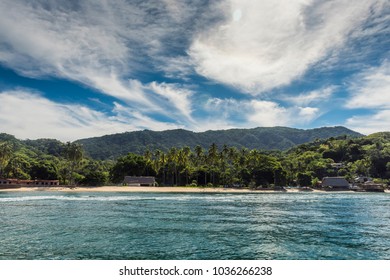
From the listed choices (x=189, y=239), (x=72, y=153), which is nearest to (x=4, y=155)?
(x=72, y=153)

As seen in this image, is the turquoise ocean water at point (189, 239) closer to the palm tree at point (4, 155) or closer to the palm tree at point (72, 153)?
the palm tree at point (4, 155)

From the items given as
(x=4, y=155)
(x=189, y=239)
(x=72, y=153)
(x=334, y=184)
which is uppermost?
(x=72, y=153)

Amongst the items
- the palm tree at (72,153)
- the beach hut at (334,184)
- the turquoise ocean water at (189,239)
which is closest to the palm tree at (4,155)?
the palm tree at (72,153)

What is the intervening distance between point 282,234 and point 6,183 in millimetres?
114270

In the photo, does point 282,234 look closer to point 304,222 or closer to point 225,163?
point 304,222

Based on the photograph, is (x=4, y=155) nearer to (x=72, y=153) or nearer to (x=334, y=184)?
(x=72, y=153)

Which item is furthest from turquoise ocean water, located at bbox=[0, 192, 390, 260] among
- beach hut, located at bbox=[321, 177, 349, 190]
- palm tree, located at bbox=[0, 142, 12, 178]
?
beach hut, located at bbox=[321, 177, 349, 190]

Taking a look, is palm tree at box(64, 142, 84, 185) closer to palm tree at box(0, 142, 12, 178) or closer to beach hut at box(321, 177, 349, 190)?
palm tree at box(0, 142, 12, 178)

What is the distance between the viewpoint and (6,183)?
362 ft

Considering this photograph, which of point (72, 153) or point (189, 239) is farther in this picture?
point (72, 153)

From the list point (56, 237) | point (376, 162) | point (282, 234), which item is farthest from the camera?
point (376, 162)

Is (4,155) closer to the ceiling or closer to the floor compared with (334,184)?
closer to the ceiling

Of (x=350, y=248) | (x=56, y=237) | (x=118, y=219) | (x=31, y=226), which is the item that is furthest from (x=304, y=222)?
(x=31, y=226)

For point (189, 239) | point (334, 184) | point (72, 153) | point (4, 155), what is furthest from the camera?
point (334, 184)
